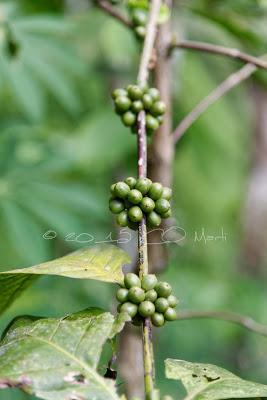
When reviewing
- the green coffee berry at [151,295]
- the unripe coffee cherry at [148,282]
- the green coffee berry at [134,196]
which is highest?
the green coffee berry at [134,196]

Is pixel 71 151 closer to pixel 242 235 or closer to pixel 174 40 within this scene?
pixel 174 40

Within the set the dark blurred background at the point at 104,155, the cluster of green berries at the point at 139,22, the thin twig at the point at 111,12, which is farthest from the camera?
the dark blurred background at the point at 104,155

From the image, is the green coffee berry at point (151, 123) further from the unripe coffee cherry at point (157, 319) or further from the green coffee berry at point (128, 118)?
the unripe coffee cherry at point (157, 319)

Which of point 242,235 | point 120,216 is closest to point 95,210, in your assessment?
point 120,216

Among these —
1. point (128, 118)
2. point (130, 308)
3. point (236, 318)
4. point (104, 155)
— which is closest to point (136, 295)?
point (130, 308)

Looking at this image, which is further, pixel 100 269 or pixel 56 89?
pixel 56 89

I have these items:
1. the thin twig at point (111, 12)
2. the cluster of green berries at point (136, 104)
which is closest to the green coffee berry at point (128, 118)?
the cluster of green berries at point (136, 104)

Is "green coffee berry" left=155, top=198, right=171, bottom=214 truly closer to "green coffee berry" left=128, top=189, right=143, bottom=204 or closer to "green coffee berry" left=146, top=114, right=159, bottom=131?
"green coffee berry" left=128, top=189, right=143, bottom=204
